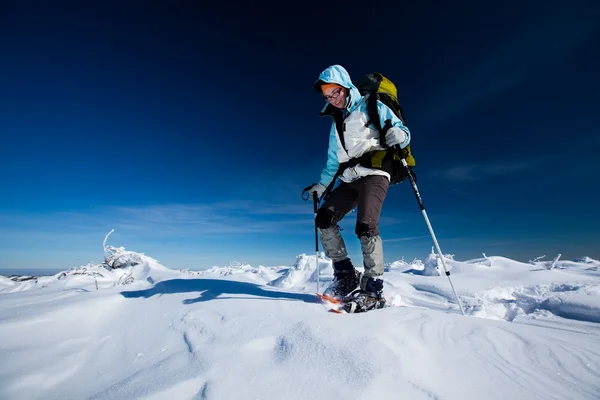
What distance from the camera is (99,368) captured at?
1.88m

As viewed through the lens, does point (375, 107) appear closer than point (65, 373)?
No

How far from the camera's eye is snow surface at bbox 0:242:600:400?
1319 mm

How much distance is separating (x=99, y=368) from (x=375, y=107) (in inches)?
145

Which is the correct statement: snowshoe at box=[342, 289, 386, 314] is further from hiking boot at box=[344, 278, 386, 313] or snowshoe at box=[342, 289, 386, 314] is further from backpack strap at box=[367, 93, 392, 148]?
backpack strap at box=[367, 93, 392, 148]

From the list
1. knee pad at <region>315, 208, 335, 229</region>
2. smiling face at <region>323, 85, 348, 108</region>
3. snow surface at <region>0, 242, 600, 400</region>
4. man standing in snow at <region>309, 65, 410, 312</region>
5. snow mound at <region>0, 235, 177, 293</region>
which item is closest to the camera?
snow surface at <region>0, 242, 600, 400</region>

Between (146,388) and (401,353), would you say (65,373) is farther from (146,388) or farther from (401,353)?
(401,353)

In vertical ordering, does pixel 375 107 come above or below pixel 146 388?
above

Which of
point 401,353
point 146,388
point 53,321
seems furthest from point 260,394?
point 53,321

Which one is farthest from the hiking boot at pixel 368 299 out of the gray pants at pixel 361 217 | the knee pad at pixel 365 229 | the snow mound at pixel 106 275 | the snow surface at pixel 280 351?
the snow mound at pixel 106 275

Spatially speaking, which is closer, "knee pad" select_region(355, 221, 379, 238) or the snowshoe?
the snowshoe

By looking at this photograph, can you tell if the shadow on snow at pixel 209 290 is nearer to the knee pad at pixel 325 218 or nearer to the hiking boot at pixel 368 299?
the hiking boot at pixel 368 299

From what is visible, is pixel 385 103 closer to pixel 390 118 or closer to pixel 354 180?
pixel 390 118

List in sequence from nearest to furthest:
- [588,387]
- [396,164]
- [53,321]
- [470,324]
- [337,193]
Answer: [588,387] → [470,324] → [53,321] → [396,164] → [337,193]

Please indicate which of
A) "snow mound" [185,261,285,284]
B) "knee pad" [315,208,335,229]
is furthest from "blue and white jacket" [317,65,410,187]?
"snow mound" [185,261,285,284]
